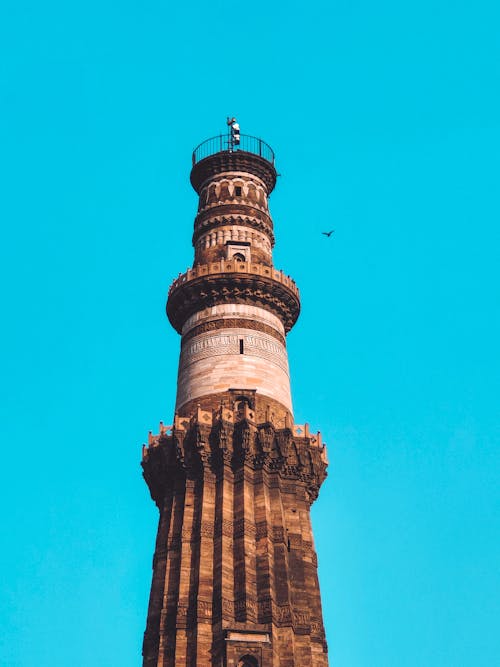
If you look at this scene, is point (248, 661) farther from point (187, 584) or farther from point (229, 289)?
point (229, 289)

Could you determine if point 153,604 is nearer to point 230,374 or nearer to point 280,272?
point 230,374

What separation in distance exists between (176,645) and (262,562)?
4393 millimetres

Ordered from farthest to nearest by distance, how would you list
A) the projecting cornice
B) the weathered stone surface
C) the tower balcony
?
the projecting cornice, the tower balcony, the weathered stone surface

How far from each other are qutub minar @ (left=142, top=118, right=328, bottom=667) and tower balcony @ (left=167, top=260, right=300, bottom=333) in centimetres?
6

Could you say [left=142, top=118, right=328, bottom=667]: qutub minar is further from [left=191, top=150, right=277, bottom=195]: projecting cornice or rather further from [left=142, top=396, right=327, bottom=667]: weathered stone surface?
[left=191, top=150, right=277, bottom=195]: projecting cornice

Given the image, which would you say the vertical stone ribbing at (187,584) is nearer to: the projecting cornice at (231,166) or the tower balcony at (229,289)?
the tower balcony at (229,289)

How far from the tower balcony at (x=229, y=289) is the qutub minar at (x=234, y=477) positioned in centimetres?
6

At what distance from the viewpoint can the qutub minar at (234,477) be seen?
33.1 meters

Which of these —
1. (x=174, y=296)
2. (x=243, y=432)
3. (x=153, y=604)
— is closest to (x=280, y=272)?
(x=174, y=296)

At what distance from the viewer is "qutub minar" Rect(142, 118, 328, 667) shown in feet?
109

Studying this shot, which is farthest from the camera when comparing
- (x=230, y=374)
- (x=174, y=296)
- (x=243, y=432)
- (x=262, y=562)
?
(x=174, y=296)

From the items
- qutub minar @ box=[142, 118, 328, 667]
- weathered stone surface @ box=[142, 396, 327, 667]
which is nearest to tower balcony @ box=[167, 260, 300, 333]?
qutub minar @ box=[142, 118, 328, 667]

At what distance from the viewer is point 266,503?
1444 inches

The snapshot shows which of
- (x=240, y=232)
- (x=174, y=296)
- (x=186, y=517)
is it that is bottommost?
(x=186, y=517)
